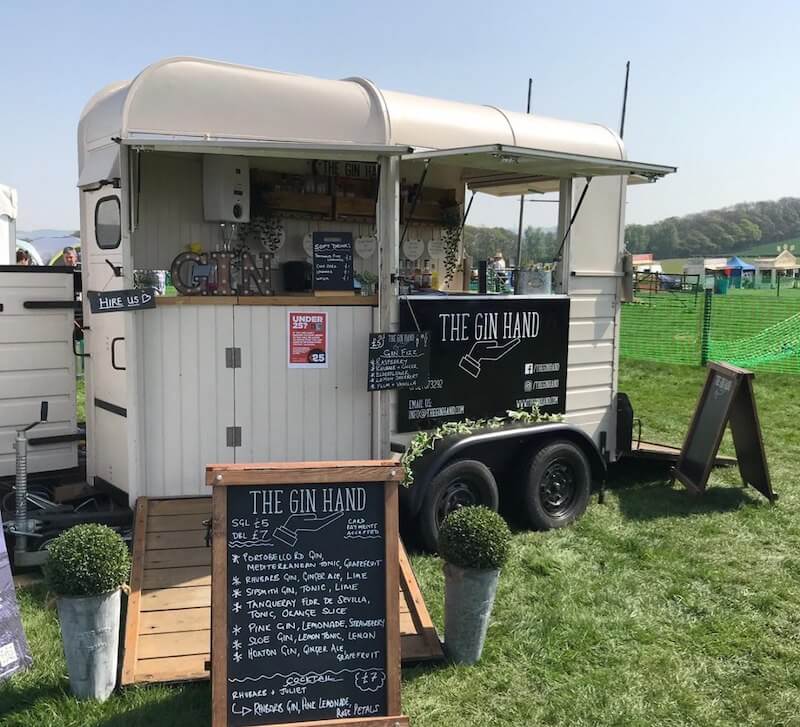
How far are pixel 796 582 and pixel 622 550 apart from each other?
1.04 m

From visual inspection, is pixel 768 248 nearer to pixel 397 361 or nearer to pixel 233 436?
pixel 397 361

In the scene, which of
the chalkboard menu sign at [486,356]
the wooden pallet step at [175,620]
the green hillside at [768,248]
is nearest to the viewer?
the wooden pallet step at [175,620]

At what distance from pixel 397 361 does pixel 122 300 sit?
1.66m

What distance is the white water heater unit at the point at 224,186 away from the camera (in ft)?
19.2

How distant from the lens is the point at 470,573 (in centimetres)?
366

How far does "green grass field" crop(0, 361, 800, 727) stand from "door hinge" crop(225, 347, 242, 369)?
1627 millimetres

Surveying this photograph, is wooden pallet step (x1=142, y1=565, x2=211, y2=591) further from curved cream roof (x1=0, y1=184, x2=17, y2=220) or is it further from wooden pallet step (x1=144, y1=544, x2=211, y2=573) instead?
curved cream roof (x1=0, y1=184, x2=17, y2=220)

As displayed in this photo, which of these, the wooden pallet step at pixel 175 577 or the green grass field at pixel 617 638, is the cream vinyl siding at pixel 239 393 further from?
the green grass field at pixel 617 638

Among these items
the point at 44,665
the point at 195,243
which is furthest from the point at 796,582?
the point at 195,243

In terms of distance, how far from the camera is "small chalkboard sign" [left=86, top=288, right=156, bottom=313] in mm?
4441

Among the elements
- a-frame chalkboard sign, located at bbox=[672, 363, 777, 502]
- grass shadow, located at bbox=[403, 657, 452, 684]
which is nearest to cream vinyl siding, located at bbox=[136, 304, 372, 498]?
grass shadow, located at bbox=[403, 657, 452, 684]

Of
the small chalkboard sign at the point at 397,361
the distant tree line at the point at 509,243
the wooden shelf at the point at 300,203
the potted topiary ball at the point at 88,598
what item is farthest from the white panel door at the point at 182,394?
→ the distant tree line at the point at 509,243

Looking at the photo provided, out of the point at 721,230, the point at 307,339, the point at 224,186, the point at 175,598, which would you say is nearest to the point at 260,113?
the point at 224,186

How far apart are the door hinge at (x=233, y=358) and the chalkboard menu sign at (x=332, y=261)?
630 millimetres
